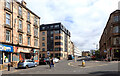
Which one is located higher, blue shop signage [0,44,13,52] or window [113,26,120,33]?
window [113,26,120,33]

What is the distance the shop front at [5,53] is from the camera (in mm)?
21434

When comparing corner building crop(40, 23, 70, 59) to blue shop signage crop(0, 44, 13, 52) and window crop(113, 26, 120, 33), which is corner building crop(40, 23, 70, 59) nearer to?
window crop(113, 26, 120, 33)

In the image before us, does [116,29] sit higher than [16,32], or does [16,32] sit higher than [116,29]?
[116,29]

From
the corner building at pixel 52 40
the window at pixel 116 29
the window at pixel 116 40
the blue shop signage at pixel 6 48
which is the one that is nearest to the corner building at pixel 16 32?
the blue shop signage at pixel 6 48

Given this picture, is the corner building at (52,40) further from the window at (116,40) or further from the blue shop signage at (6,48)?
the blue shop signage at (6,48)

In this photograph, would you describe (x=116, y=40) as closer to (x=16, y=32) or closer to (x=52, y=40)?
(x=16, y=32)

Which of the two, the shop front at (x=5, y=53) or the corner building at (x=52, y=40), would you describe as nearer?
the shop front at (x=5, y=53)

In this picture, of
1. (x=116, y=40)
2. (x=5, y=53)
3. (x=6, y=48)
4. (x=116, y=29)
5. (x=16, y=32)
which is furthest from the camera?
(x=116, y=29)

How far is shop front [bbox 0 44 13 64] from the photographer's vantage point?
70.3ft

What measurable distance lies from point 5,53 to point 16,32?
555 cm

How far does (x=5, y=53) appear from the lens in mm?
22797

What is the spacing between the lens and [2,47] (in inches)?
833

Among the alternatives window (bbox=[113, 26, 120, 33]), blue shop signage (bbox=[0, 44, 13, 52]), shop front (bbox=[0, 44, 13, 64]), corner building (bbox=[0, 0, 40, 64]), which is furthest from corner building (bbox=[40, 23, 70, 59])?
blue shop signage (bbox=[0, 44, 13, 52])

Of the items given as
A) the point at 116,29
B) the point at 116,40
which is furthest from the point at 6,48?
the point at 116,29
